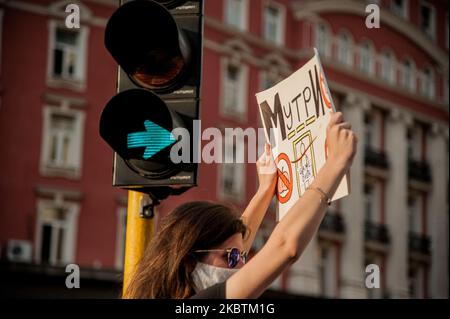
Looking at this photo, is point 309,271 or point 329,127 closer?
point 329,127

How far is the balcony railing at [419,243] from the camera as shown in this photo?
4112 centimetres

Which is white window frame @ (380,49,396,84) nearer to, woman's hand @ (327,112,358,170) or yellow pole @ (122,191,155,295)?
yellow pole @ (122,191,155,295)

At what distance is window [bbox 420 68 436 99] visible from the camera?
41.7m

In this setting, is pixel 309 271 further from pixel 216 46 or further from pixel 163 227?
pixel 163 227

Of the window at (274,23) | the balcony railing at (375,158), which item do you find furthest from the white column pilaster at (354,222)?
the window at (274,23)

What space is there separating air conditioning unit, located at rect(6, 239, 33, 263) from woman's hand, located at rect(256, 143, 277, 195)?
2422cm

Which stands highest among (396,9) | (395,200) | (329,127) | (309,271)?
(396,9)

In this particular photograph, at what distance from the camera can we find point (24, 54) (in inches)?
1163

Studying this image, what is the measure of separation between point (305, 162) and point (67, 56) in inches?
1060

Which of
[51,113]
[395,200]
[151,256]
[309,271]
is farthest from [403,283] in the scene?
[151,256]

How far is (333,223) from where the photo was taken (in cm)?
3681

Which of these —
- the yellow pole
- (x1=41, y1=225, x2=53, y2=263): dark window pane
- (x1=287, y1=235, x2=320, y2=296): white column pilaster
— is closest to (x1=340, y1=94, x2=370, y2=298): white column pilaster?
(x1=287, y1=235, x2=320, y2=296): white column pilaster

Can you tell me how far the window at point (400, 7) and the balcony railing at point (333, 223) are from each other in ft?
27.5
